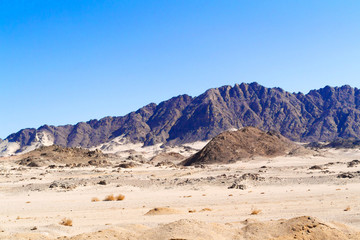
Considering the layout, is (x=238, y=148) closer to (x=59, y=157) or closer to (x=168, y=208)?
(x=59, y=157)

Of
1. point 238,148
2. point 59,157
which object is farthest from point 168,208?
point 59,157

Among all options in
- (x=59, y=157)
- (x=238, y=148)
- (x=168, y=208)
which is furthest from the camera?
(x=238, y=148)

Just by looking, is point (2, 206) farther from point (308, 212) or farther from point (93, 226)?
point (308, 212)

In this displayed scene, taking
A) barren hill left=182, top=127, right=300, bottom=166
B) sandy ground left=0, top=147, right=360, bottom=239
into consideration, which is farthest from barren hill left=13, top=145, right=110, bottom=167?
sandy ground left=0, top=147, right=360, bottom=239

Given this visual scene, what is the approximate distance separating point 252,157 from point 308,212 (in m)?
65.3

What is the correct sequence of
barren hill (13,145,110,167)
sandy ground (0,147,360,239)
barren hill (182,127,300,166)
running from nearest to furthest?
sandy ground (0,147,360,239) → barren hill (13,145,110,167) → barren hill (182,127,300,166)

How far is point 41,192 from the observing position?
31875mm

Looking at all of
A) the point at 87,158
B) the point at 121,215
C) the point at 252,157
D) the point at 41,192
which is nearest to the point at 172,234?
the point at 121,215

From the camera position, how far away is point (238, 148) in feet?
288

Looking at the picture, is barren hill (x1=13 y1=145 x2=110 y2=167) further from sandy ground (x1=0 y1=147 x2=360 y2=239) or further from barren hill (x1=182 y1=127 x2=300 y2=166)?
sandy ground (x1=0 y1=147 x2=360 y2=239)

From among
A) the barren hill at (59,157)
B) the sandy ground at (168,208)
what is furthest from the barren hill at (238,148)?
the sandy ground at (168,208)

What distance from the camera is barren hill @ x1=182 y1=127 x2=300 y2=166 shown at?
8344 cm

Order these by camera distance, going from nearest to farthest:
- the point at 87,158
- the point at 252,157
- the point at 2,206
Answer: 1. the point at 2,206
2. the point at 252,157
3. the point at 87,158

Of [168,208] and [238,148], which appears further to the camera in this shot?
[238,148]
